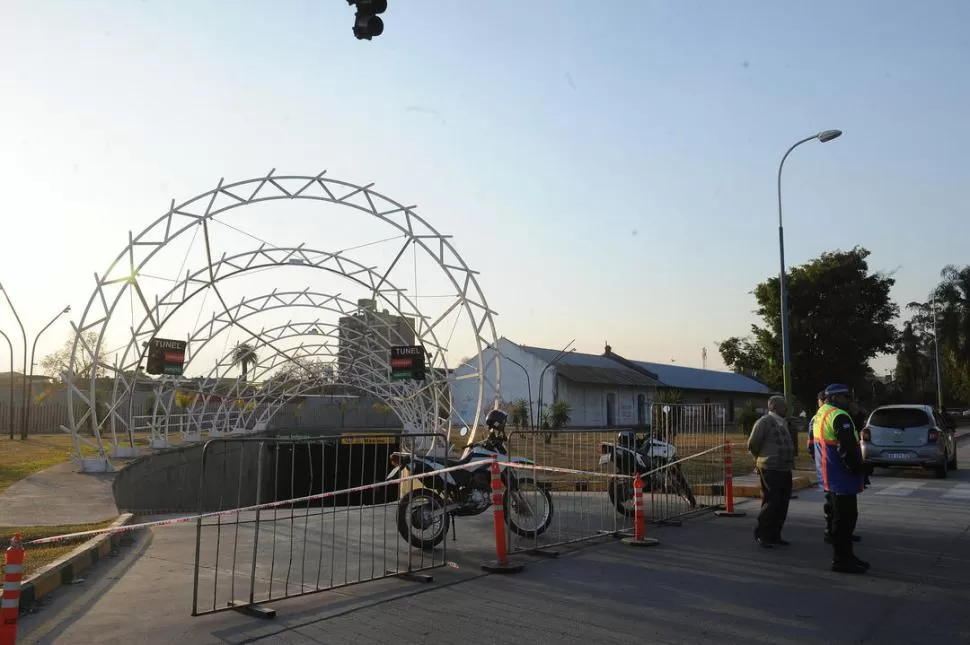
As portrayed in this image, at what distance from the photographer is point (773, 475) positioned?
9617 millimetres

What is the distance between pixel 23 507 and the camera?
46.2ft

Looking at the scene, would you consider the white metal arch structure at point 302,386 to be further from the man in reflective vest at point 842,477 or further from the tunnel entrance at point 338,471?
the man in reflective vest at point 842,477

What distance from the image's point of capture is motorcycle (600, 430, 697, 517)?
1196cm

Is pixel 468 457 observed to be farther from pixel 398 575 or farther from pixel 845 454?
pixel 845 454

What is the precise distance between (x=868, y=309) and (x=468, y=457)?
3459 centimetres

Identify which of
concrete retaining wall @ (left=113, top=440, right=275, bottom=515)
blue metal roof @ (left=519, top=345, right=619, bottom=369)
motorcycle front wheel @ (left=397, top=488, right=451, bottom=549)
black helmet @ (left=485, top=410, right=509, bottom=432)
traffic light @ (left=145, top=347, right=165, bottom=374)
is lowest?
concrete retaining wall @ (left=113, top=440, right=275, bottom=515)

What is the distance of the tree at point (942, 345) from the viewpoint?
66.0 meters

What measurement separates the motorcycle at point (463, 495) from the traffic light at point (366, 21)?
4.83m

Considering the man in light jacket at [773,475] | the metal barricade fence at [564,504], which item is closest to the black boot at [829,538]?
the man in light jacket at [773,475]

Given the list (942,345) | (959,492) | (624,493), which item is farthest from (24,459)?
(942,345)

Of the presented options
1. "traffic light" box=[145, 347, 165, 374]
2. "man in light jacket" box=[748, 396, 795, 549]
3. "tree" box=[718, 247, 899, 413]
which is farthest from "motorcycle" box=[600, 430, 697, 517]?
"tree" box=[718, 247, 899, 413]

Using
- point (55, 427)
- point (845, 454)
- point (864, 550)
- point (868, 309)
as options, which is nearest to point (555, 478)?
point (864, 550)

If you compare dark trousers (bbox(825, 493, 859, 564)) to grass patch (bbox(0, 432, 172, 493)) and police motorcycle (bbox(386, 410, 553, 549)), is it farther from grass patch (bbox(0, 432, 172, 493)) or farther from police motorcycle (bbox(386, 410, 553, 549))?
grass patch (bbox(0, 432, 172, 493))

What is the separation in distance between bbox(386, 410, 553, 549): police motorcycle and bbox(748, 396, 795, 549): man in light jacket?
8.35 ft
